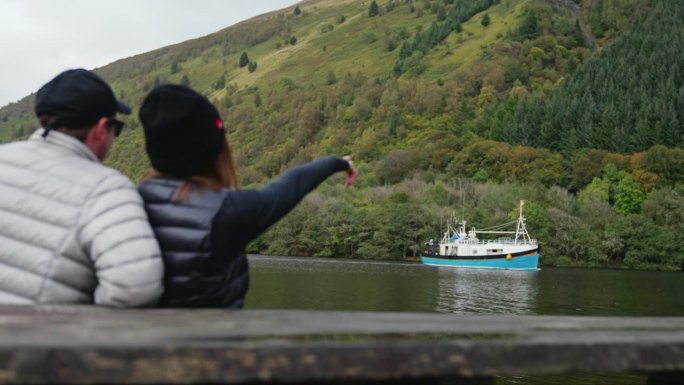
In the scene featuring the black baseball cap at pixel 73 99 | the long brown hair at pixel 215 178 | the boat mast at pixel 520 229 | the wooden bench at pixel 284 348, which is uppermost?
the black baseball cap at pixel 73 99

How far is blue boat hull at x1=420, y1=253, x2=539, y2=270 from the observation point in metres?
72.8

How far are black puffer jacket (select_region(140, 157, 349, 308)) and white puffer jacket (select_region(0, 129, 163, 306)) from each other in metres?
0.16

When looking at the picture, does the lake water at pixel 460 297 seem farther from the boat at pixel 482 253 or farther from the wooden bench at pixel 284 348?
the boat at pixel 482 253

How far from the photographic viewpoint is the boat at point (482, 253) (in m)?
73.0

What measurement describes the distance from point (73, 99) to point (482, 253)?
3047 inches

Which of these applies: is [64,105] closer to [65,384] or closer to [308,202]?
[65,384]

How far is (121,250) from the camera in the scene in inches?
104

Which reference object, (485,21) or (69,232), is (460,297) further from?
(485,21)

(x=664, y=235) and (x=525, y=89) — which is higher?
(x=525, y=89)

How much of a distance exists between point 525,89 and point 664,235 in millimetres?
70296

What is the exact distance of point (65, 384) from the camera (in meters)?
1.47

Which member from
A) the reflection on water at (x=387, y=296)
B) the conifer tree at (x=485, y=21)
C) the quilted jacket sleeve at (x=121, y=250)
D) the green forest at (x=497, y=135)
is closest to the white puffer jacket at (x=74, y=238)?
the quilted jacket sleeve at (x=121, y=250)

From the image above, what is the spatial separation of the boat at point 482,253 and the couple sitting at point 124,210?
237 feet

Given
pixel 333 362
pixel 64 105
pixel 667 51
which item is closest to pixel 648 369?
pixel 333 362
